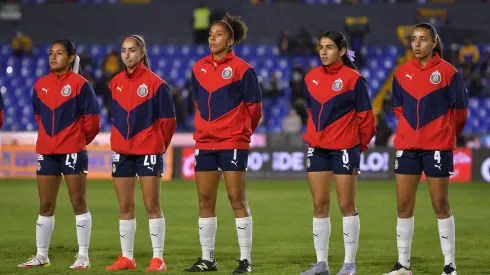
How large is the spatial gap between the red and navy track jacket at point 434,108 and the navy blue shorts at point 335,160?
0.42m

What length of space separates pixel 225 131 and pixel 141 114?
867mm

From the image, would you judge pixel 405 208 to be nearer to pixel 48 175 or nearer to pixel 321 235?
pixel 321 235

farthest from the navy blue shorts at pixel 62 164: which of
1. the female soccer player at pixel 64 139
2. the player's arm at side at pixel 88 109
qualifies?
the player's arm at side at pixel 88 109

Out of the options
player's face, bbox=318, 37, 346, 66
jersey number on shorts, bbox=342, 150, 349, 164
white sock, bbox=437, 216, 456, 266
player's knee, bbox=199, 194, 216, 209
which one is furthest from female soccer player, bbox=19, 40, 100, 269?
white sock, bbox=437, 216, 456, 266

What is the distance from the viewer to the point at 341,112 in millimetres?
8789

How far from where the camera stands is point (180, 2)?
3011cm

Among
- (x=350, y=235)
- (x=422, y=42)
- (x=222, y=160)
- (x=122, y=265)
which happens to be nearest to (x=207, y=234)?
(x=222, y=160)

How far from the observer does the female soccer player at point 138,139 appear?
29.9ft

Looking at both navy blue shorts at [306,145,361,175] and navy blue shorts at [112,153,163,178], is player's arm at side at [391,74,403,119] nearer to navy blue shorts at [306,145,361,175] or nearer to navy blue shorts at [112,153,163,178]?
navy blue shorts at [306,145,361,175]

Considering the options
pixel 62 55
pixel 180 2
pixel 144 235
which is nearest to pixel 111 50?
pixel 180 2

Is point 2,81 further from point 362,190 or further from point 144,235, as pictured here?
point 144,235

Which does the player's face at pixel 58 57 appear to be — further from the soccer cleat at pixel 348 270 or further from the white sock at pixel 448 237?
the white sock at pixel 448 237

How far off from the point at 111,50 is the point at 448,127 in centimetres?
2159

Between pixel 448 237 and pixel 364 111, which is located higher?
pixel 364 111
